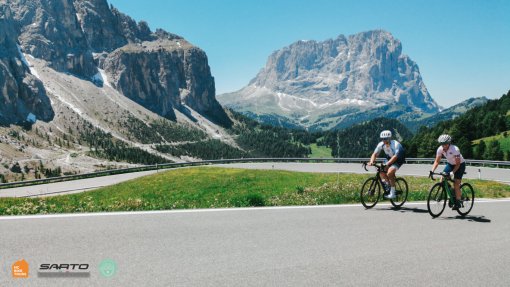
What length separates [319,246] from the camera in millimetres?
8125

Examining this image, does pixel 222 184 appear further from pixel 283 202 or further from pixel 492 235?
pixel 492 235

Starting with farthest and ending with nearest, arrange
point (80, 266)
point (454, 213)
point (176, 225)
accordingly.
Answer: point (454, 213), point (176, 225), point (80, 266)

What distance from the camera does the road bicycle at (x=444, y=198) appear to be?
39.1ft

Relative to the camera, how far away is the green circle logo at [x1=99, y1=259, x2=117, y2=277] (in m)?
6.20

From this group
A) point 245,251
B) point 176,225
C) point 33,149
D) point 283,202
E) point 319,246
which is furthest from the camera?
point 33,149

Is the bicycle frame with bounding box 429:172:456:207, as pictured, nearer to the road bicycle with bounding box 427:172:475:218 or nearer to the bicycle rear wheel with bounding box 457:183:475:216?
the road bicycle with bounding box 427:172:475:218

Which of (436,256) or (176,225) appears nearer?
(436,256)

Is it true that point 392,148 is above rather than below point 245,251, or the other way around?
above

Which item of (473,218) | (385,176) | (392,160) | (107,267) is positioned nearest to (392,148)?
(392,160)

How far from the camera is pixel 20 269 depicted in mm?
6172

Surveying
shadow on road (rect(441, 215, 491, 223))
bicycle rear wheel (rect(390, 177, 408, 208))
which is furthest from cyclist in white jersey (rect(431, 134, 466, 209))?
bicycle rear wheel (rect(390, 177, 408, 208))

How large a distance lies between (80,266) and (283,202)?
8.58 metres

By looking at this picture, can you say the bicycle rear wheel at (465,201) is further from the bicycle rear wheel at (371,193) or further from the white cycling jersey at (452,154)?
the bicycle rear wheel at (371,193)

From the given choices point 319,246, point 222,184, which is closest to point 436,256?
point 319,246
